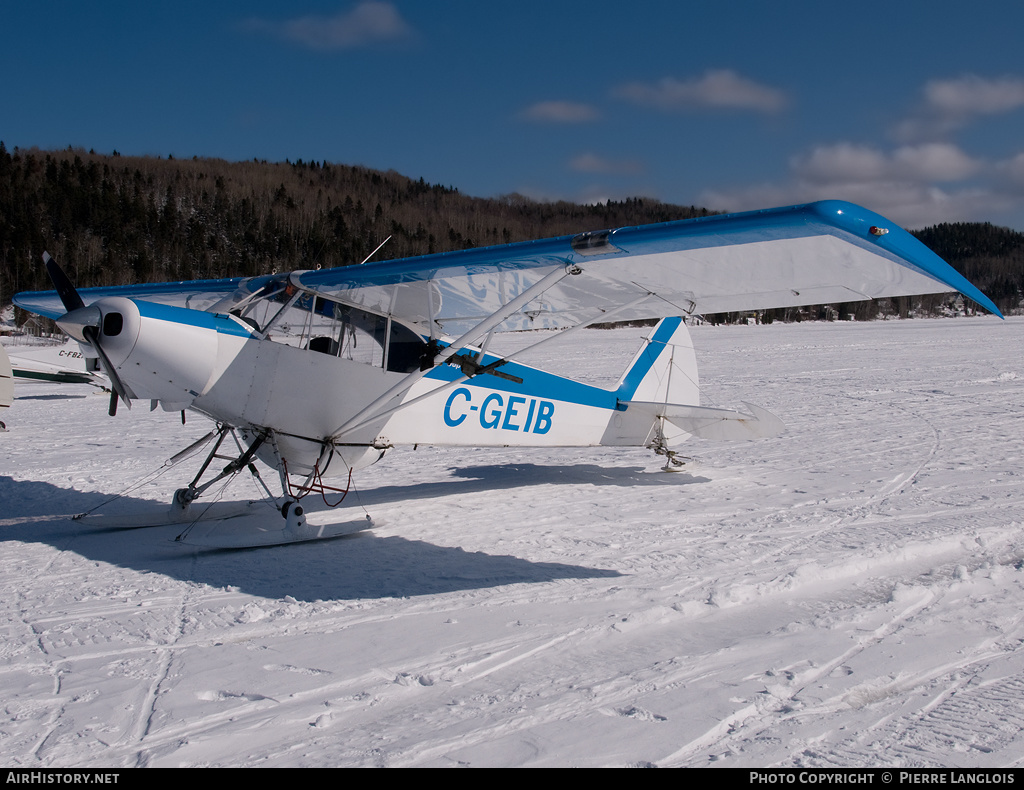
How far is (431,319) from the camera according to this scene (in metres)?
5.41

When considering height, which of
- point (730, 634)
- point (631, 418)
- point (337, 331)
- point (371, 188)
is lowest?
point (730, 634)

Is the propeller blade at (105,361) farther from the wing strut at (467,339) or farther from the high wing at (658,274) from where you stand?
the wing strut at (467,339)

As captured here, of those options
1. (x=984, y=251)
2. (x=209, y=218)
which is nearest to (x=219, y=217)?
(x=209, y=218)

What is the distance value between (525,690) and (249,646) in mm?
1422

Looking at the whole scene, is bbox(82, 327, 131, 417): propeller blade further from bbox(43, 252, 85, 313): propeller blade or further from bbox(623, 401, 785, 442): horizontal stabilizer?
bbox(623, 401, 785, 442): horizontal stabilizer

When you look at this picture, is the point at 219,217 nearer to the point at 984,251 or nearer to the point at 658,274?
the point at 658,274

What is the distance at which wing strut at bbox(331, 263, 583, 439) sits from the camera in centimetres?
478

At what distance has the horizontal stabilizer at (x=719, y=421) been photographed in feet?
24.9

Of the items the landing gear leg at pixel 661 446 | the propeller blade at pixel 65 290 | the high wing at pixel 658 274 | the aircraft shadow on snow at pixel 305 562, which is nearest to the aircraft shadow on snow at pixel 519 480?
the landing gear leg at pixel 661 446

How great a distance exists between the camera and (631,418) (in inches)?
314

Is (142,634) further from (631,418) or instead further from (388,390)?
(631,418)

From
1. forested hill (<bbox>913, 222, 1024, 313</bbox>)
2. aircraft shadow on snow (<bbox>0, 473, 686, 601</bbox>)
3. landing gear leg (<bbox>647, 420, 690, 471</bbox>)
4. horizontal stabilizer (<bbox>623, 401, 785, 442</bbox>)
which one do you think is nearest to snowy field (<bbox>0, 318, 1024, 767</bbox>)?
aircraft shadow on snow (<bbox>0, 473, 686, 601</bbox>)

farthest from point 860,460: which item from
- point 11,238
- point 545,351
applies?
point 11,238

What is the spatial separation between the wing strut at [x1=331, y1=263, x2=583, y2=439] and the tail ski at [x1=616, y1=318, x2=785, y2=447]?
9.57 feet
